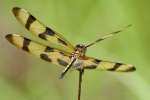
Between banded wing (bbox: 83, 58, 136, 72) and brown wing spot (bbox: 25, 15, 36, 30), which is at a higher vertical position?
brown wing spot (bbox: 25, 15, 36, 30)

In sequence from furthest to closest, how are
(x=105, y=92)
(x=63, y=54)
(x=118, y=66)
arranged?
(x=105, y=92)
(x=63, y=54)
(x=118, y=66)

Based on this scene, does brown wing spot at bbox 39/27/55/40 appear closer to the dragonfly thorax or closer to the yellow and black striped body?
the yellow and black striped body

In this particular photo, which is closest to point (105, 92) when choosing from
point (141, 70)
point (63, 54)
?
point (141, 70)

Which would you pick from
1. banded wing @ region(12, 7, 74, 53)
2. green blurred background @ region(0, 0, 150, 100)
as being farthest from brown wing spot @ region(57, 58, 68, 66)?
green blurred background @ region(0, 0, 150, 100)

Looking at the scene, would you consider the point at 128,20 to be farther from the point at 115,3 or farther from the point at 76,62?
the point at 76,62

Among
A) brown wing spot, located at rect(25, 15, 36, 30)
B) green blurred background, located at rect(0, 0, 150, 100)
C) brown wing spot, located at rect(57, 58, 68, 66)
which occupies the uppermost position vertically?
green blurred background, located at rect(0, 0, 150, 100)

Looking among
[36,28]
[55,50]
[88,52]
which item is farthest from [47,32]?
[88,52]

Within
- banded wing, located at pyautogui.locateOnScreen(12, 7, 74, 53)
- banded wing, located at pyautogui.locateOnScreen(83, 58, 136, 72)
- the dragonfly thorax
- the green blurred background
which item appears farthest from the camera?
the green blurred background
